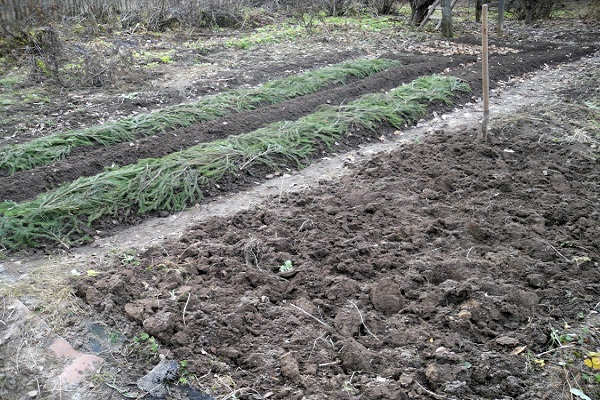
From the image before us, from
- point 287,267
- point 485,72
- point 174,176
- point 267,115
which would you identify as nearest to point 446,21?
point 267,115

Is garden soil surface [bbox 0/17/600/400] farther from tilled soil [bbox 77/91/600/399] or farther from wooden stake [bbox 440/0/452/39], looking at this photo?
wooden stake [bbox 440/0/452/39]

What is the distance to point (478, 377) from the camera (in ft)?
9.20

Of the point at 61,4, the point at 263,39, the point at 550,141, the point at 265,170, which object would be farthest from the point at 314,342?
the point at 61,4

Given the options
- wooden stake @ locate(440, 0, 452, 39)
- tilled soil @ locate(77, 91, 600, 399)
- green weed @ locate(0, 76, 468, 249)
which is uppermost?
wooden stake @ locate(440, 0, 452, 39)

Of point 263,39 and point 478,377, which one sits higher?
point 263,39

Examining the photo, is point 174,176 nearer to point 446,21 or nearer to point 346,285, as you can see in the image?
point 346,285

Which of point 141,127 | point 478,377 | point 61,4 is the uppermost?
point 61,4

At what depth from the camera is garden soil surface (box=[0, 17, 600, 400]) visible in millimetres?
2857

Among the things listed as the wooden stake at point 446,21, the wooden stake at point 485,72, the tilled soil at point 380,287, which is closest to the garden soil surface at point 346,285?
the tilled soil at point 380,287

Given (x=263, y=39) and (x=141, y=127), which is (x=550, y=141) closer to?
(x=141, y=127)

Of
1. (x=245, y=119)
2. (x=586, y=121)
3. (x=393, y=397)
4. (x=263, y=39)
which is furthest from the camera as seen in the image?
(x=263, y=39)

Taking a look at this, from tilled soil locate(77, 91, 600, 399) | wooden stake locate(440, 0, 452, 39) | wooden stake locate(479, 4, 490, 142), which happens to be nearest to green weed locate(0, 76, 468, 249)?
tilled soil locate(77, 91, 600, 399)

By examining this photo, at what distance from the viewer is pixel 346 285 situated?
3.50 metres

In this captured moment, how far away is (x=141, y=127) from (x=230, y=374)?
165 inches
